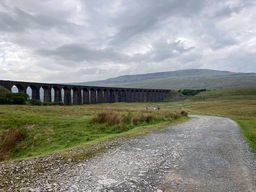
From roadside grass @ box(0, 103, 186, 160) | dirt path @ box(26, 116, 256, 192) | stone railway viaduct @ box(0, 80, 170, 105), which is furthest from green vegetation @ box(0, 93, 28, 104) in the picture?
dirt path @ box(26, 116, 256, 192)

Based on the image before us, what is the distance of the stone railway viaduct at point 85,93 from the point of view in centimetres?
5662

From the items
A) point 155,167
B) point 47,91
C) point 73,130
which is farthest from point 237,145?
point 47,91

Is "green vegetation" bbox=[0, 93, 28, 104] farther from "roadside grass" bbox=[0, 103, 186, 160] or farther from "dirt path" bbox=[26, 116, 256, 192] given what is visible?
"dirt path" bbox=[26, 116, 256, 192]

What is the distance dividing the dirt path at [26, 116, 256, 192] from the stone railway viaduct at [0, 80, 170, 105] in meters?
56.3

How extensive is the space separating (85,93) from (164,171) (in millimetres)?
74416

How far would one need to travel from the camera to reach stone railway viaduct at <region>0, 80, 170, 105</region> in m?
56.6

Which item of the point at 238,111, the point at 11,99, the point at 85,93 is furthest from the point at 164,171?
the point at 85,93

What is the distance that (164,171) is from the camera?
574 centimetres

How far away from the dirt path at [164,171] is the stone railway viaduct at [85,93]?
5625 cm

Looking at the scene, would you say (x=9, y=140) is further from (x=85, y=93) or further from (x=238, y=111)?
(x=85, y=93)

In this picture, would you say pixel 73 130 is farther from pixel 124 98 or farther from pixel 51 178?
pixel 124 98

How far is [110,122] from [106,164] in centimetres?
984

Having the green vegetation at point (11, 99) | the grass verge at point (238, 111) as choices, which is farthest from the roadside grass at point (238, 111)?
the green vegetation at point (11, 99)

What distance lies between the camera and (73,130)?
14.0 metres
